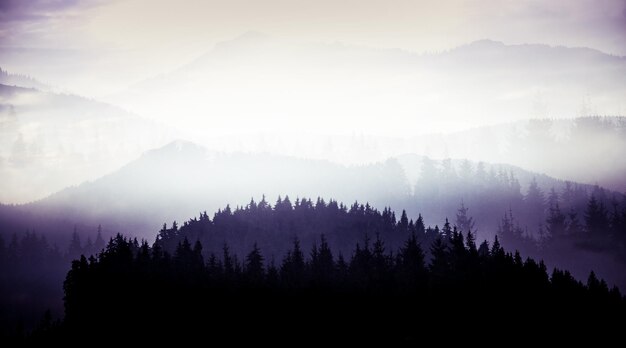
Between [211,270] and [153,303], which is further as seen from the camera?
[211,270]

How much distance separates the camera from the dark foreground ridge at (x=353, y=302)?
422 feet

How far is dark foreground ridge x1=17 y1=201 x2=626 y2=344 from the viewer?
128625 millimetres

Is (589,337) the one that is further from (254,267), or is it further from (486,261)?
(254,267)

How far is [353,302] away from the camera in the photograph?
133625 mm

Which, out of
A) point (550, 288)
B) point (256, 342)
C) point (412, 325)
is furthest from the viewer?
point (550, 288)

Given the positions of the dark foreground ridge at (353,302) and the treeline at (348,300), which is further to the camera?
the treeline at (348,300)

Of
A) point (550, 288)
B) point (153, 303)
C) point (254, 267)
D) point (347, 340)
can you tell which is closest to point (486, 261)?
point (550, 288)

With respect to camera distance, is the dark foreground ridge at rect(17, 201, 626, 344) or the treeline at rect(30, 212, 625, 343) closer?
the dark foreground ridge at rect(17, 201, 626, 344)

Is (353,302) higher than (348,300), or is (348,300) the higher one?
(348,300)

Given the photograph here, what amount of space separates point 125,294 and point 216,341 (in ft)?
104

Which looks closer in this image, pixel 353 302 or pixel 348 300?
pixel 353 302

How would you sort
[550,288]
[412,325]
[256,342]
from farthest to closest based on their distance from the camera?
1. [550,288]
2. [256,342]
3. [412,325]

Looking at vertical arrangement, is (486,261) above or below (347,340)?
above

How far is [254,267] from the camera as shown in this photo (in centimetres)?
15288
